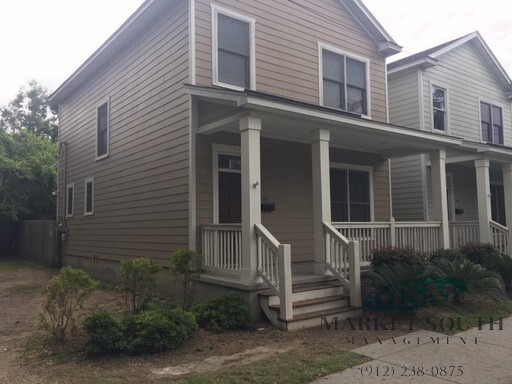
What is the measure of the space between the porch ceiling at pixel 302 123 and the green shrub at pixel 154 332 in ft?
11.1

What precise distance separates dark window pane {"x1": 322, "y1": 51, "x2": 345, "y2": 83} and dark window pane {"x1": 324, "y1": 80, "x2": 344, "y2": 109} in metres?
0.15

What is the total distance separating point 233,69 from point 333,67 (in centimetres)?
324

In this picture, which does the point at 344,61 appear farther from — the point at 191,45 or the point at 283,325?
the point at 283,325

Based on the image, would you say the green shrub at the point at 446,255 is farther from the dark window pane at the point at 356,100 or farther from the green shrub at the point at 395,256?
the dark window pane at the point at 356,100

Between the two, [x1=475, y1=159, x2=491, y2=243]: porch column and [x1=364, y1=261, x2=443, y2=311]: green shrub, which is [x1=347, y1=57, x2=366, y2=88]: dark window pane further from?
[x1=364, y1=261, x2=443, y2=311]: green shrub

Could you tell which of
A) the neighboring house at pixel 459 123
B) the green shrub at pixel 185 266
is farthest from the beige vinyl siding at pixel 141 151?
the neighboring house at pixel 459 123

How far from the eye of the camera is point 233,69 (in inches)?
380

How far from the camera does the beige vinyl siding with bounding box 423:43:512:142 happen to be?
579 inches

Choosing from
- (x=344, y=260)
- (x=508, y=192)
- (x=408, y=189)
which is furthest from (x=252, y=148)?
(x=508, y=192)

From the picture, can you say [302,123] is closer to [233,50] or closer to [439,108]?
[233,50]

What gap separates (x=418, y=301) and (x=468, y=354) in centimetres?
172

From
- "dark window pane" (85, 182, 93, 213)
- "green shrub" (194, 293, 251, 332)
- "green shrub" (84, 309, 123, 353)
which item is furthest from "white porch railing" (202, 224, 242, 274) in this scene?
"dark window pane" (85, 182, 93, 213)

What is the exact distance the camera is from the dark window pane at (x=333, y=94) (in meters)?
11.4

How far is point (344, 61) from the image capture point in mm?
11797
